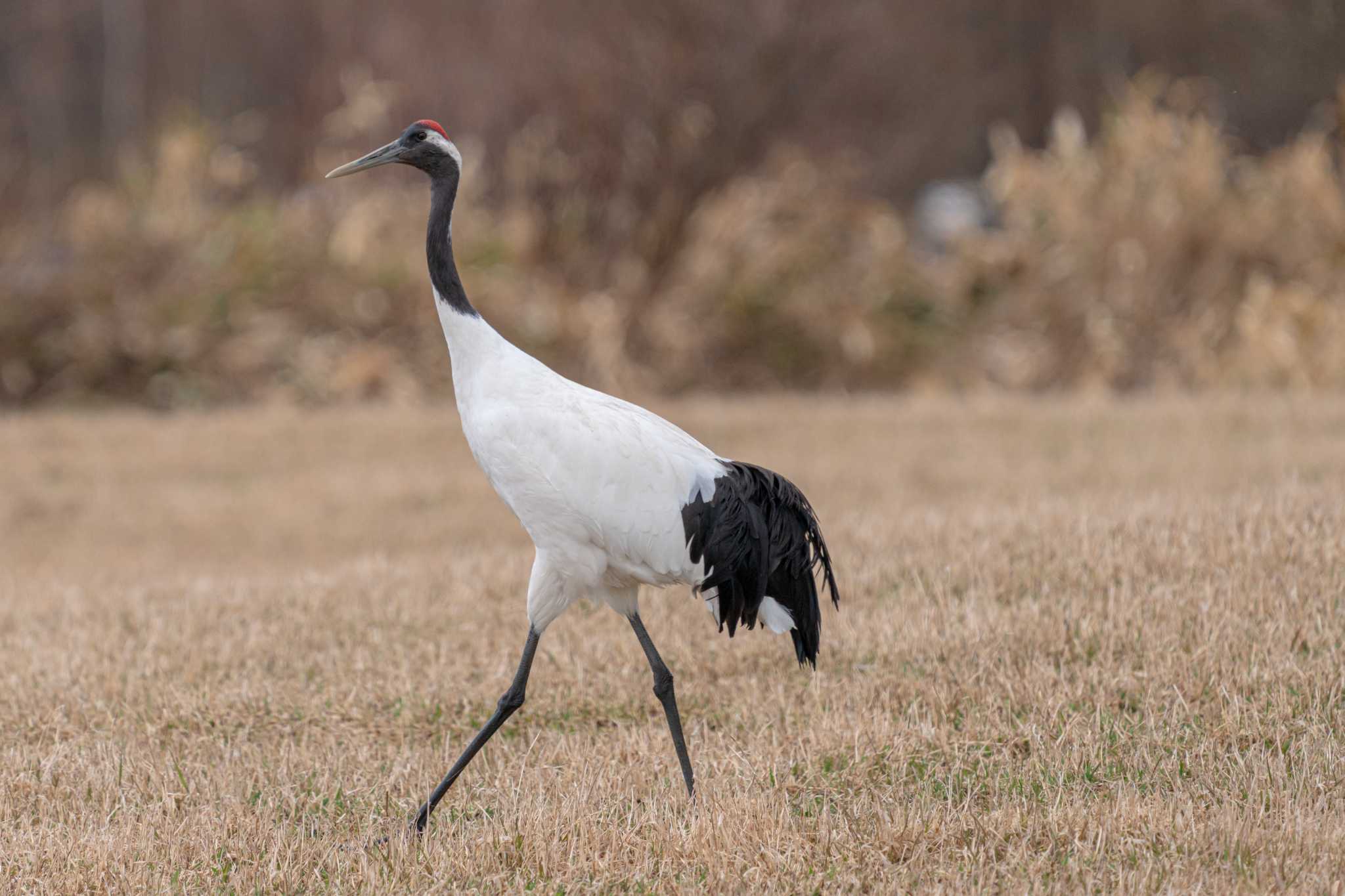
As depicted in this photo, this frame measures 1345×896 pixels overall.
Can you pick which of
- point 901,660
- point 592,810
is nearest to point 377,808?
point 592,810

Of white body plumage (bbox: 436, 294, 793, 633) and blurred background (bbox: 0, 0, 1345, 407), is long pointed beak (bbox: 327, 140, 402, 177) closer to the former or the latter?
white body plumage (bbox: 436, 294, 793, 633)

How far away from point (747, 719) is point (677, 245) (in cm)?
843

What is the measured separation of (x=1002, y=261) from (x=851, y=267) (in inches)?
50.6

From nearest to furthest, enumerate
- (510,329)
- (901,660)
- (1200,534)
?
(901,660)
(1200,534)
(510,329)

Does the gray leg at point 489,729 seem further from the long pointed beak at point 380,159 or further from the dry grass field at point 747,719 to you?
the long pointed beak at point 380,159

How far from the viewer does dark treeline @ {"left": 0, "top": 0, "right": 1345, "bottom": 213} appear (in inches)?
502

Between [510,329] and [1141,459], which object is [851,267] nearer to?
[510,329]

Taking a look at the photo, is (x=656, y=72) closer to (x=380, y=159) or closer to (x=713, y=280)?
(x=713, y=280)

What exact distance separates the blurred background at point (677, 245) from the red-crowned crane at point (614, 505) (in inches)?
297

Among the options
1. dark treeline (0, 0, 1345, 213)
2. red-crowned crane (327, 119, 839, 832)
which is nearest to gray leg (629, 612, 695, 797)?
red-crowned crane (327, 119, 839, 832)

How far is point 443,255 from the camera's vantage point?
4.33 m

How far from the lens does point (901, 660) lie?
5.06 meters

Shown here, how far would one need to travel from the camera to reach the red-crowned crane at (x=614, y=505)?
4082 mm

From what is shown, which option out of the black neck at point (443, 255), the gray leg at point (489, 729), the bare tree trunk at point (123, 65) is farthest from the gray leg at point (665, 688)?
the bare tree trunk at point (123, 65)
